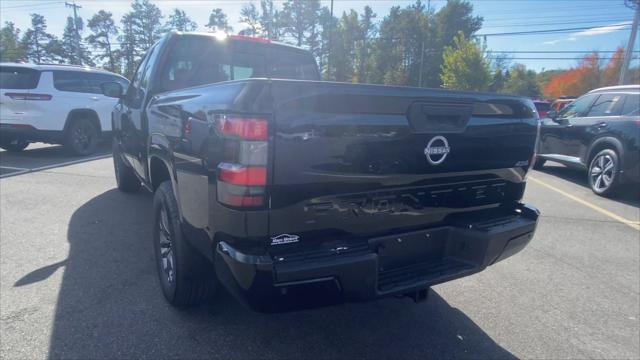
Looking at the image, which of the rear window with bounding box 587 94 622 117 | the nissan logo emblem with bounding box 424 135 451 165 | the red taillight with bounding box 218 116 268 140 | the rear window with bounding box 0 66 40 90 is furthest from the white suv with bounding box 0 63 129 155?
the rear window with bounding box 587 94 622 117

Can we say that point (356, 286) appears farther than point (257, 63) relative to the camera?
No

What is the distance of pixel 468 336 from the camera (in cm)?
271

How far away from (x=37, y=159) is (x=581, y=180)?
11.7 m

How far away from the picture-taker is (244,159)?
1.79m

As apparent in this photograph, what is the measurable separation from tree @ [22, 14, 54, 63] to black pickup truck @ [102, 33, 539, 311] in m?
74.1

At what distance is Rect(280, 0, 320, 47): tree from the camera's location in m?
60.2

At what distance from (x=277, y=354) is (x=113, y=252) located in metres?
2.28

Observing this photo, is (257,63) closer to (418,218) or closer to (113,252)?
(113,252)

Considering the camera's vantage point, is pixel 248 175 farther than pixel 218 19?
No

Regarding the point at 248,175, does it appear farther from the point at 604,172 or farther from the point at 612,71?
the point at 612,71

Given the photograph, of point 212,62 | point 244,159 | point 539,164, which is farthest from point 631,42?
point 244,159

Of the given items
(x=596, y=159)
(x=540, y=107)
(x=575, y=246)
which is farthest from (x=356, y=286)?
(x=540, y=107)

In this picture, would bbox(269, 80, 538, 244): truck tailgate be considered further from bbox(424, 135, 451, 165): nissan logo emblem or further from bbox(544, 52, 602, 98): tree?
bbox(544, 52, 602, 98): tree

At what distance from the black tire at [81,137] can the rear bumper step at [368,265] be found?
8.77 m
